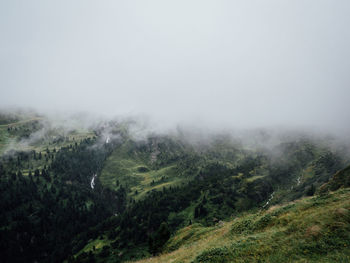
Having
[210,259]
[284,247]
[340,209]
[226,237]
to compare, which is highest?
[340,209]

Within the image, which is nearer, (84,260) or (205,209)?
(84,260)

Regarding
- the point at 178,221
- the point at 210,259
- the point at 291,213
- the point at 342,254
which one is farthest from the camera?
the point at 178,221

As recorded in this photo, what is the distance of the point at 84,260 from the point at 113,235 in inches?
1298

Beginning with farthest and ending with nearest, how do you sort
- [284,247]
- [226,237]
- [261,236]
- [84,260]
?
[84,260] → [226,237] → [261,236] → [284,247]

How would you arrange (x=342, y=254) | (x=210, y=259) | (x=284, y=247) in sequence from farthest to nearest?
(x=210, y=259) < (x=284, y=247) < (x=342, y=254)

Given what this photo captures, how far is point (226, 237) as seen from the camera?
1286 inches

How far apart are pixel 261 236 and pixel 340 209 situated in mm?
10192

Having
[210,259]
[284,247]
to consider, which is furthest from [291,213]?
[210,259]

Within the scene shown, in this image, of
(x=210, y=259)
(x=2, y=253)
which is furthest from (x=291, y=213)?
(x=2, y=253)

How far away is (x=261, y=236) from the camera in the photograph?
1010 inches

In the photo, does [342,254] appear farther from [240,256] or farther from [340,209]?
[240,256]

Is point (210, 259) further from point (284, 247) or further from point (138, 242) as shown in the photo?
point (138, 242)

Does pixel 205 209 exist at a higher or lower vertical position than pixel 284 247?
lower

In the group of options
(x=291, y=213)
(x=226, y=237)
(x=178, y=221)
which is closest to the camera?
(x=291, y=213)
